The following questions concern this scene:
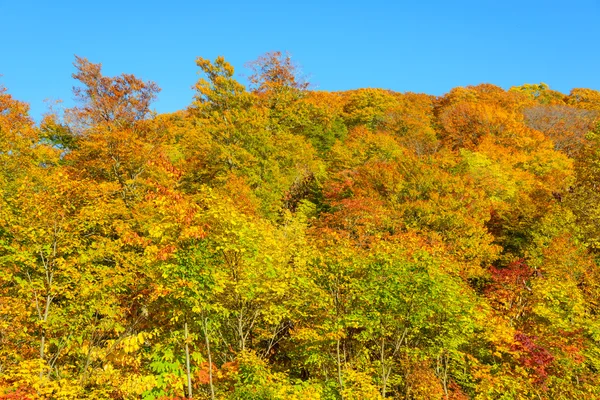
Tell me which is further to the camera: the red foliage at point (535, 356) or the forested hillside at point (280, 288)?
the red foliage at point (535, 356)

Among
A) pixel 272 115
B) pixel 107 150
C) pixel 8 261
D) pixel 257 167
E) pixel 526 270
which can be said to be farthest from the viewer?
pixel 272 115

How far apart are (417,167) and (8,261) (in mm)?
27909

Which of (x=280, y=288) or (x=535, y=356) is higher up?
(x=280, y=288)

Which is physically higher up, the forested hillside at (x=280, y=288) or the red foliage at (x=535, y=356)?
the forested hillside at (x=280, y=288)

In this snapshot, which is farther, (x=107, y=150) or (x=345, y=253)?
(x=107, y=150)

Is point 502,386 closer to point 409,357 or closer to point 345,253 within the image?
point 409,357

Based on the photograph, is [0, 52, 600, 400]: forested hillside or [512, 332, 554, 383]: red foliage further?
[512, 332, 554, 383]: red foliage

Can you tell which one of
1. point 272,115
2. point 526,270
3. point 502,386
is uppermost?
point 272,115

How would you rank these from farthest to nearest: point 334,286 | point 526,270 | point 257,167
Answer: point 257,167 < point 526,270 < point 334,286

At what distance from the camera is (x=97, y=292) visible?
15539mm

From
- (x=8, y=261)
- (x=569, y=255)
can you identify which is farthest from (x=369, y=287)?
(x=569, y=255)

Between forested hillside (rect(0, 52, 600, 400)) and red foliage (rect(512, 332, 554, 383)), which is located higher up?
forested hillside (rect(0, 52, 600, 400))

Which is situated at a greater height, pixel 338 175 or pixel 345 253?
pixel 338 175

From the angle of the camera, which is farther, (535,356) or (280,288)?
(535,356)
